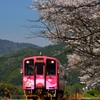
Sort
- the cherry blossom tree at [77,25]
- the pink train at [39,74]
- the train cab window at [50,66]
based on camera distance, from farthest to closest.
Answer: the train cab window at [50,66] → the pink train at [39,74] → the cherry blossom tree at [77,25]

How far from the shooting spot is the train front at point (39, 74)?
19.3 metres

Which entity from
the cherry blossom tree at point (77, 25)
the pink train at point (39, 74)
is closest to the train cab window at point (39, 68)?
the pink train at point (39, 74)

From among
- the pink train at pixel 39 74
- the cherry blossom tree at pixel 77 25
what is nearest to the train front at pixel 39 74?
the pink train at pixel 39 74

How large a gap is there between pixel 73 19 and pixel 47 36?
7.64 feet

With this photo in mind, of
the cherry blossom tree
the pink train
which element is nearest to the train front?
the pink train

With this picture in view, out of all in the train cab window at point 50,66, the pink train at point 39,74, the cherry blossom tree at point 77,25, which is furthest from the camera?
the train cab window at point 50,66

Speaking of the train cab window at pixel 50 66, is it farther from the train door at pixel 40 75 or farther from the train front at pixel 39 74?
the train door at pixel 40 75

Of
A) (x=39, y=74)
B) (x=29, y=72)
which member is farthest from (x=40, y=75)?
(x=29, y=72)

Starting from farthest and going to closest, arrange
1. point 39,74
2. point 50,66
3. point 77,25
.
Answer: point 50,66
point 39,74
point 77,25

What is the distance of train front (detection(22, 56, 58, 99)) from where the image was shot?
1933 cm

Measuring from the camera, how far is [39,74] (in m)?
19.4

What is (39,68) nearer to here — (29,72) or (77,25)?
Answer: (29,72)

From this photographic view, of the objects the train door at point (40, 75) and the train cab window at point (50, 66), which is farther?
the train cab window at point (50, 66)

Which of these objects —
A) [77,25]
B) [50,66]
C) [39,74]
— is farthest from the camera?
Answer: [50,66]
